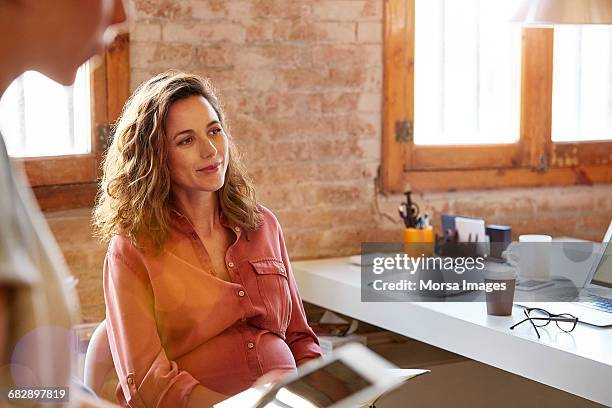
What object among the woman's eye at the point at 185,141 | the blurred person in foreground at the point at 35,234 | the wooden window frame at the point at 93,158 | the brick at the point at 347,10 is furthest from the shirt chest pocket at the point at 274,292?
the blurred person in foreground at the point at 35,234

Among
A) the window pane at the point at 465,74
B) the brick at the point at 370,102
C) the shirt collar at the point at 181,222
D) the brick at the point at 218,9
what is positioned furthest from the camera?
the window pane at the point at 465,74

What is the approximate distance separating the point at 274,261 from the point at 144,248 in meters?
0.41

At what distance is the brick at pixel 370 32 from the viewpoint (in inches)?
155

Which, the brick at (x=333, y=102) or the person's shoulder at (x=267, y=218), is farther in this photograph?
the brick at (x=333, y=102)

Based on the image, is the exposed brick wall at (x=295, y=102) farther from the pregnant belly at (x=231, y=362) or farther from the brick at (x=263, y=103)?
the pregnant belly at (x=231, y=362)

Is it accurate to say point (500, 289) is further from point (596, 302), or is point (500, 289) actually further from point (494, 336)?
point (596, 302)

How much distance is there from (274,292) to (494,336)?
65cm

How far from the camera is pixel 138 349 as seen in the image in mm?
2547

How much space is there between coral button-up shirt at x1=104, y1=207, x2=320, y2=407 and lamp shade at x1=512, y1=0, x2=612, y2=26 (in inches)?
45.9

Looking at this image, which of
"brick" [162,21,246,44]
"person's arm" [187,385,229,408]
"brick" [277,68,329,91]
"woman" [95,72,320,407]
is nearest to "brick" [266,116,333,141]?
"brick" [277,68,329,91]

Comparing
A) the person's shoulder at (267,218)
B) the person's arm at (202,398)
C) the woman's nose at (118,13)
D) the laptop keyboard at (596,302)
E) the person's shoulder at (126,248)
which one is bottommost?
the person's arm at (202,398)

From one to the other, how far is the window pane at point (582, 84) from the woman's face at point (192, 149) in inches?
84.7

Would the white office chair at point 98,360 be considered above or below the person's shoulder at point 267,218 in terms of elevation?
below

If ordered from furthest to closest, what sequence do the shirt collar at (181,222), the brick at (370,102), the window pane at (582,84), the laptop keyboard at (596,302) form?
1. the window pane at (582,84)
2. the brick at (370,102)
3. the laptop keyboard at (596,302)
4. the shirt collar at (181,222)
